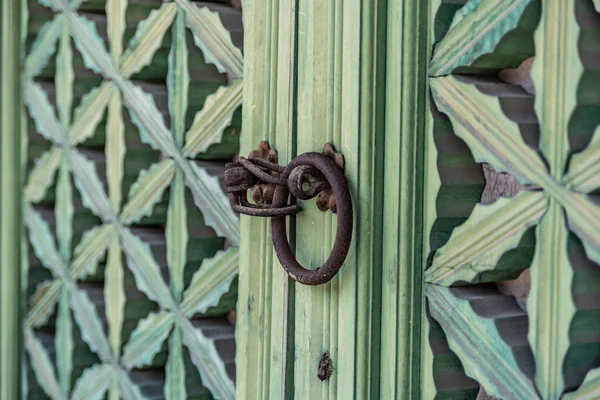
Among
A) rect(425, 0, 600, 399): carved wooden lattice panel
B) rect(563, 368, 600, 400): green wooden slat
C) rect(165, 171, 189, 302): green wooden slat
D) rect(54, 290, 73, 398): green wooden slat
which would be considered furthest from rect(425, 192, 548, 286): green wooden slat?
rect(54, 290, 73, 398): green wooden slat

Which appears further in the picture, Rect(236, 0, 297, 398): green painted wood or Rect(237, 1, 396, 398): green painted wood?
Rect(236, 0, 297, 398): green painted wood

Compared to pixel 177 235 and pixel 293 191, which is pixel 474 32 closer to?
pixel 293 191

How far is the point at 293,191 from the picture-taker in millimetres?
870

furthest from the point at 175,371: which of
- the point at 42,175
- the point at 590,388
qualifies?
the point at 590,388

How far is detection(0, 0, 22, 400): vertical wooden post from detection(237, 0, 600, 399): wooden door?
83 centimetres

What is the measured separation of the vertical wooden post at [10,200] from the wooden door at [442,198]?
0.83 meters

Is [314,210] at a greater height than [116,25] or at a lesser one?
lesser

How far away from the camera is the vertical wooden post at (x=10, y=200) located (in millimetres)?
1665

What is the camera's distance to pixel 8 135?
5.49ft

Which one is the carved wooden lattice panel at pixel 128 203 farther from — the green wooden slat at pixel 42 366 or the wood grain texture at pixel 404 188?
the wood grain texture at pixel 404 188

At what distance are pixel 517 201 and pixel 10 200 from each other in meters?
1.17

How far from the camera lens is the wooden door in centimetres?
72

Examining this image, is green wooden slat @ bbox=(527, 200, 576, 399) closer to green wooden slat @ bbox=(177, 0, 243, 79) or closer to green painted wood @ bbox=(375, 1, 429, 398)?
green painted wood @ bbox=(375, 1, 429, 398)

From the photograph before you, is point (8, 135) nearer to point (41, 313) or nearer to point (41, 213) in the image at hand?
point (41, 213)
